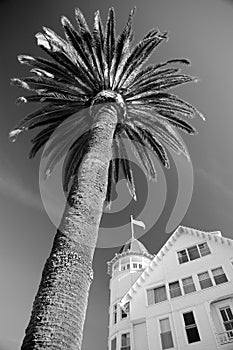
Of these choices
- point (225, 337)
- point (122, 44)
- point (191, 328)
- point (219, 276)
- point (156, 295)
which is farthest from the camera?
point (156, 295)

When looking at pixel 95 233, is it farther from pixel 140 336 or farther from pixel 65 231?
pixel 140 336

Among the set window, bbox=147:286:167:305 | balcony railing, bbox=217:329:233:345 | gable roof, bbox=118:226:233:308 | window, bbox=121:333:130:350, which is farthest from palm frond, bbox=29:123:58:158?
window, bbox=121:333:130:350

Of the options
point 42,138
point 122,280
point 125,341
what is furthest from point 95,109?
point 122,280

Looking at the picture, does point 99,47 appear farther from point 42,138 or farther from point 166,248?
point 166,248

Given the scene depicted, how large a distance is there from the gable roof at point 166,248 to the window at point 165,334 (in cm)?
366

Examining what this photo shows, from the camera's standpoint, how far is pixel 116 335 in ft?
73.6

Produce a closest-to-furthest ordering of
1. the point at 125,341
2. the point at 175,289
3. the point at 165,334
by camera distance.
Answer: the point at 165,334
the point at 175,289
the point at 125,341

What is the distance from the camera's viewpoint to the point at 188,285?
21.1 metres

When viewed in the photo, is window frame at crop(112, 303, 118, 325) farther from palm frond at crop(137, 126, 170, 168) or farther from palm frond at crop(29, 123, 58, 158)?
palm frond at crop(29, 123, 58, 158)

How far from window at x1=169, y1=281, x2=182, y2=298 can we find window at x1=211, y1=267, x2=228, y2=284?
2840 millimetres

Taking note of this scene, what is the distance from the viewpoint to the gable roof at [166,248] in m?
22.8

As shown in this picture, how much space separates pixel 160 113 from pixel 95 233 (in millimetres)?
9620

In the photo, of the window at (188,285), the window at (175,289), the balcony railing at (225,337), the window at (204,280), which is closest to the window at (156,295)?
the window at (175,289)

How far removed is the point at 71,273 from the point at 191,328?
16924 mm
